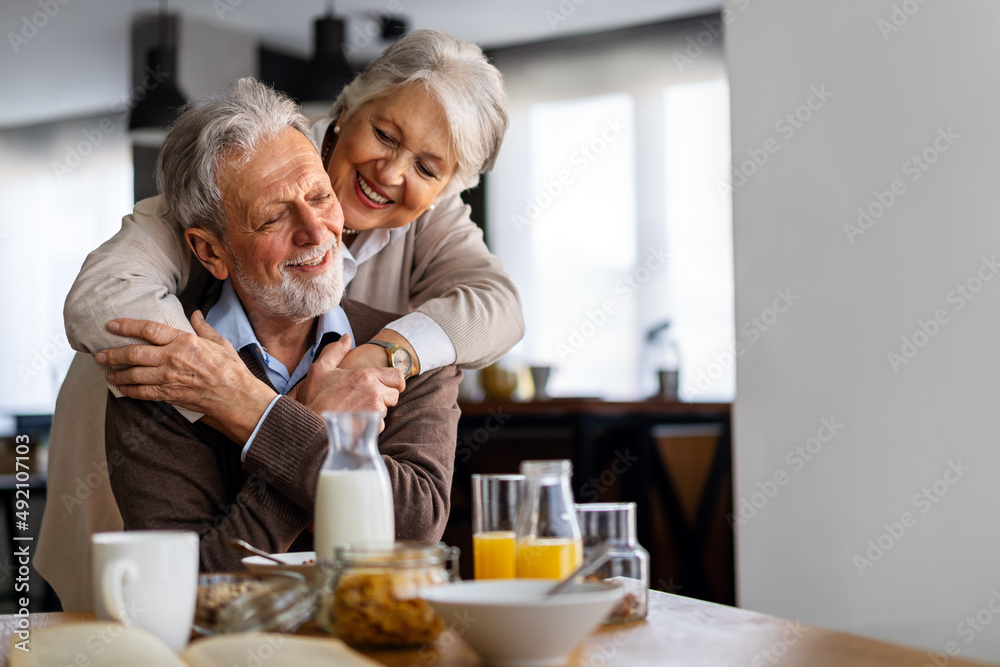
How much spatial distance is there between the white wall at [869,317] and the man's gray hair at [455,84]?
0.82 meters

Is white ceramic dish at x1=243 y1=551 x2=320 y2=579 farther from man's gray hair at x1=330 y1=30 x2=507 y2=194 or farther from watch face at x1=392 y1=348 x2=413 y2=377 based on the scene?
man's gray hair at x1=330 y1=30 x2=507 y2=194

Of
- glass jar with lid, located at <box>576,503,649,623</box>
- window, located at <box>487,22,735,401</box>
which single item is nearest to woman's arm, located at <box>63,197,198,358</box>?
glass jar with lid, located at <box>576,503,649,623</box>

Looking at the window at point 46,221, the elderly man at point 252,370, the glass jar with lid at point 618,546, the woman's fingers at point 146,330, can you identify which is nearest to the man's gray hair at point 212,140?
the elderly man at point 252,370

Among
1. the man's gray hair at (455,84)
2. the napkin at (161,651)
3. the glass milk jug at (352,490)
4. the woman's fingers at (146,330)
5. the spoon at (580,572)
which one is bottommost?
the napkin at (161,651)

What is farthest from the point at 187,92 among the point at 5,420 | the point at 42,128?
the point at 5,420

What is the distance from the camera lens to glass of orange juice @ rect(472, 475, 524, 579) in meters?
1.02

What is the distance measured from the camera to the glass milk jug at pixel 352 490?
0.98 metres

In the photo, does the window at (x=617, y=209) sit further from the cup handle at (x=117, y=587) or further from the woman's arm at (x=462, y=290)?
the cup handle at (x=117, y=587)

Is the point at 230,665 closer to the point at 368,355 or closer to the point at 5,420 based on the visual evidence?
the point at 368,355

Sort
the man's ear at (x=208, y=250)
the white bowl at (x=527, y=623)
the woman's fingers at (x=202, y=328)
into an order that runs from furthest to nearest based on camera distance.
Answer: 1. the man's ear at (x=208, y=250)
2. the woman's fingers at (x=202, y=328)
3. the white bowl at (x=527, y=623)

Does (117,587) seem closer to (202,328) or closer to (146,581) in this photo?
(146,581)

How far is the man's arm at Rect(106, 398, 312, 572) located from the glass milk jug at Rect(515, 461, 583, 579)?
1.64ft

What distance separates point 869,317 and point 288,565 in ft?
4.95

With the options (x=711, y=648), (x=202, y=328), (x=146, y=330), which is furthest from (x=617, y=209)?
(x=711, y=648)
